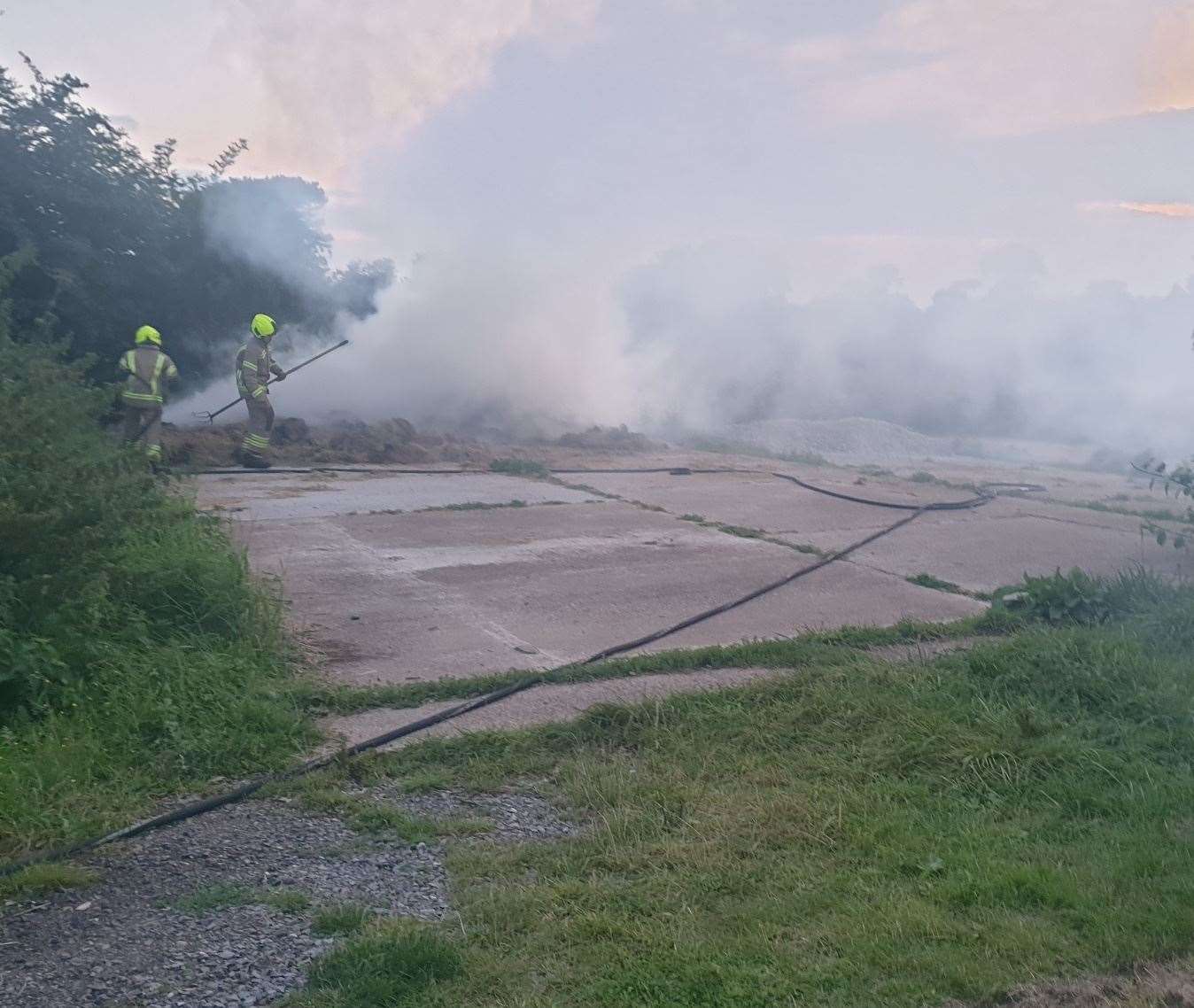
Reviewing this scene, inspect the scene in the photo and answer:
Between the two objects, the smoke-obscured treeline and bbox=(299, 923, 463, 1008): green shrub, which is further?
the smoke-obscured treeline

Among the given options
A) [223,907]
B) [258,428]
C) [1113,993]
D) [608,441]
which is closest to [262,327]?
[258,428]

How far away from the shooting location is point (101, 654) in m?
4.79

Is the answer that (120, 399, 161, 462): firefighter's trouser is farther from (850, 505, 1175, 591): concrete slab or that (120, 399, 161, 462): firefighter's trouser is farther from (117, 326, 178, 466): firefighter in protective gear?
(850, 505, 1175, 591): concrete slab

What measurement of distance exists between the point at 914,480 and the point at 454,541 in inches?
289

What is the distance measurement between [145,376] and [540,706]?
25.3ft

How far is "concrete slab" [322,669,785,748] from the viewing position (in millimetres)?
4855

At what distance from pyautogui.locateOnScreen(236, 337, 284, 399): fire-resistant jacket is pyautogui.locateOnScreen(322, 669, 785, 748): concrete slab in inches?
326

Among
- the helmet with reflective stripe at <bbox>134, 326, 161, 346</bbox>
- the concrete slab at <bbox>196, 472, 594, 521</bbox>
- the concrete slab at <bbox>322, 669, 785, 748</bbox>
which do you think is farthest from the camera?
the helmet with reflective stripe at <bbox>134, 326, 161, 346</bbox>

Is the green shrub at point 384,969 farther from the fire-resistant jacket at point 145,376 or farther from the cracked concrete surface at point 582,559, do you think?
the fire-resistant jacket at point 145,376

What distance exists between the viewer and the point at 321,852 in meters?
3.79

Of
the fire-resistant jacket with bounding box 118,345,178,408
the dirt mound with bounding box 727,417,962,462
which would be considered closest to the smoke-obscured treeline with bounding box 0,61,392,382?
the fire-resistant jacket with bounding box 118,345,178,408

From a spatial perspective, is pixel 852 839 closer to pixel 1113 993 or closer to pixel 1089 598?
pixel 1113 993

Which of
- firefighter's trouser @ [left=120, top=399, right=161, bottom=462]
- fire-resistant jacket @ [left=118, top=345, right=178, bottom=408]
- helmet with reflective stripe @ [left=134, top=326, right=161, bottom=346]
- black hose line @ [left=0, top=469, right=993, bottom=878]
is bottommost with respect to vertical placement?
black hose line @ [left=0, top=469, right=993, bottom=878]

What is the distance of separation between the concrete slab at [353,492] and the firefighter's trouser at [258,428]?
0.46 meters
